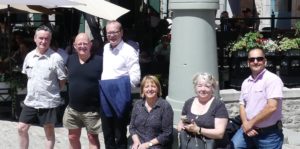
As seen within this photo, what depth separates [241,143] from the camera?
5543 mm

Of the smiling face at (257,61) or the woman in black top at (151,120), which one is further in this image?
Answer: the woman in black top at (151,120)

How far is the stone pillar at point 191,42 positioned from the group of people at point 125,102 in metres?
0.72

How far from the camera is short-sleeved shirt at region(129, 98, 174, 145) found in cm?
553

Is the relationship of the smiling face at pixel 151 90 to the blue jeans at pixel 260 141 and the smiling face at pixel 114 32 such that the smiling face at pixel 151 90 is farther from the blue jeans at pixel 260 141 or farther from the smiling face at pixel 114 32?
the blue jeans at pixel 260 141

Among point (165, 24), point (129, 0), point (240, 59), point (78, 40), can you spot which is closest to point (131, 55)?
point (78, 40)

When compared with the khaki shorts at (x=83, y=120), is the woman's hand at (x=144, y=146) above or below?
below

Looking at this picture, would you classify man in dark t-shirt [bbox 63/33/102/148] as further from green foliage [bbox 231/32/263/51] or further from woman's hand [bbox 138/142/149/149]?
green foliage [bbox 231/32/263/51]

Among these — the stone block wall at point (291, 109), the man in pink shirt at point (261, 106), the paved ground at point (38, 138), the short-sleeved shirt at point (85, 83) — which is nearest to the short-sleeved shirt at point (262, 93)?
the man in pink shirt at point (261, 106)

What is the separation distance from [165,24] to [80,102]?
331 inches

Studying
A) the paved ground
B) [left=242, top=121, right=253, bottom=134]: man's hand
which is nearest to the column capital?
[left=242, top=121, right=253, bottom=134]: man's hand

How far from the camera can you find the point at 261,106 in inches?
211

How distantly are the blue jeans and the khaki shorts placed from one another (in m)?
1.52

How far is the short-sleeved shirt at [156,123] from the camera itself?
5.53 metres

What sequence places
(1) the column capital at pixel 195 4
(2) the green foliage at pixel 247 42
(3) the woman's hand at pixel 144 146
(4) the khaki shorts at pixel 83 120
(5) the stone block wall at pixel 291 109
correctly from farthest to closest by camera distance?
(2) the green foliage at pixel 247 42
(5) the stone block wall at pixel 291 109
(1) the column capital at pixel 195 4
(4) the khaki shorts at pixel 83 120
(3) the woman's hand at pixel 144 146
